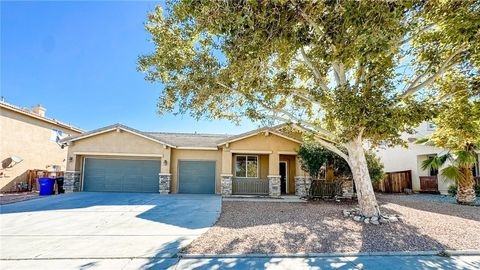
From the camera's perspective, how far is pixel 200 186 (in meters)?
16.8

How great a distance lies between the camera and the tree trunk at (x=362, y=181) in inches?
336

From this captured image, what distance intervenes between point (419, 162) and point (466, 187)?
23.0 feet

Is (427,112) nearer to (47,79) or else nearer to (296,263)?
(296,263)

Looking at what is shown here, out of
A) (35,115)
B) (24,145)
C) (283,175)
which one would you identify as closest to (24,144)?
(24,145)

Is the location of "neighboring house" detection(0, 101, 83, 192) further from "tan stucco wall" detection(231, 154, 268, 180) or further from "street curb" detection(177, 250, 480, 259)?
"street curb" detection(177, 250, 480, 259)

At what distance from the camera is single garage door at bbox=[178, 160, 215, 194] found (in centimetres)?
1673

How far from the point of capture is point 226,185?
15.3m

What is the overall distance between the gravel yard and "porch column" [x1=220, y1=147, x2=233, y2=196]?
4.98 meters

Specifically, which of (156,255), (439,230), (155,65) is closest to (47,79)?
(155,65)

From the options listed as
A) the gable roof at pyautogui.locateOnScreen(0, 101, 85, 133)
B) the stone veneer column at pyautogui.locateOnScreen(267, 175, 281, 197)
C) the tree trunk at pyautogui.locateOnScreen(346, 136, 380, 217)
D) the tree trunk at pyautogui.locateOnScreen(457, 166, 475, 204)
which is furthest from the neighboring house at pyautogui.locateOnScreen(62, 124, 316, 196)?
the tree trunk at pyautogui.locateOnScreen(457, 166, 475, 204)

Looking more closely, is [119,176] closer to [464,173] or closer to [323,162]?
[323,162]

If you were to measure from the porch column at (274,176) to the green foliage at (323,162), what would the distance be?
1811 millimetres

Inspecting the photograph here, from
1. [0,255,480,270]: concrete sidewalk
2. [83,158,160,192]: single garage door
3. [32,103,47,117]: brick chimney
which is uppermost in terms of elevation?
[32,103,47,117]: brick chimney

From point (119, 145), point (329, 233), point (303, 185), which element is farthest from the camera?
point (119, 145)
